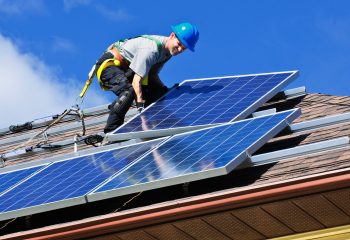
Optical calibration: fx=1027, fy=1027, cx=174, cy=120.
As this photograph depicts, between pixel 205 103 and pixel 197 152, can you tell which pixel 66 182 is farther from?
pixel 205 103

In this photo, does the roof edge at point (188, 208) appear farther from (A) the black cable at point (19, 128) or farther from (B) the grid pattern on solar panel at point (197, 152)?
(A) the black cable at point (19, 128)

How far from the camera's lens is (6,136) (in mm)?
18297

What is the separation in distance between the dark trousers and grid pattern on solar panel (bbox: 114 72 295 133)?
222mm

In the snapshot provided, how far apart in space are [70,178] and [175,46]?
263 centimetres

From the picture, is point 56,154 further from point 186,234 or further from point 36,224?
point 186,234

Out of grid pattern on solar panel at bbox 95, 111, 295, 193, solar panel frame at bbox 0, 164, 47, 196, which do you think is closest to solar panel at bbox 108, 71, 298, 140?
grid pattern on solar panel at bbox 95, 111, 295, 193

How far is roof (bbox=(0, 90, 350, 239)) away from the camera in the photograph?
9.77 m

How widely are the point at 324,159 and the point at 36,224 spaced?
10.8 ft

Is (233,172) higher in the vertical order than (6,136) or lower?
lower

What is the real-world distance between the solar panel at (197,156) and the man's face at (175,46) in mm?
1637

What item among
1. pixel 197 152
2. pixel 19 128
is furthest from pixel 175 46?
pixel 19 128

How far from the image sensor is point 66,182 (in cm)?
1171

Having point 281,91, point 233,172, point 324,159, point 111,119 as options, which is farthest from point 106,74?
point 324,159

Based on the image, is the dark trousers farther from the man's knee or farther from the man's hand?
the man's hand
